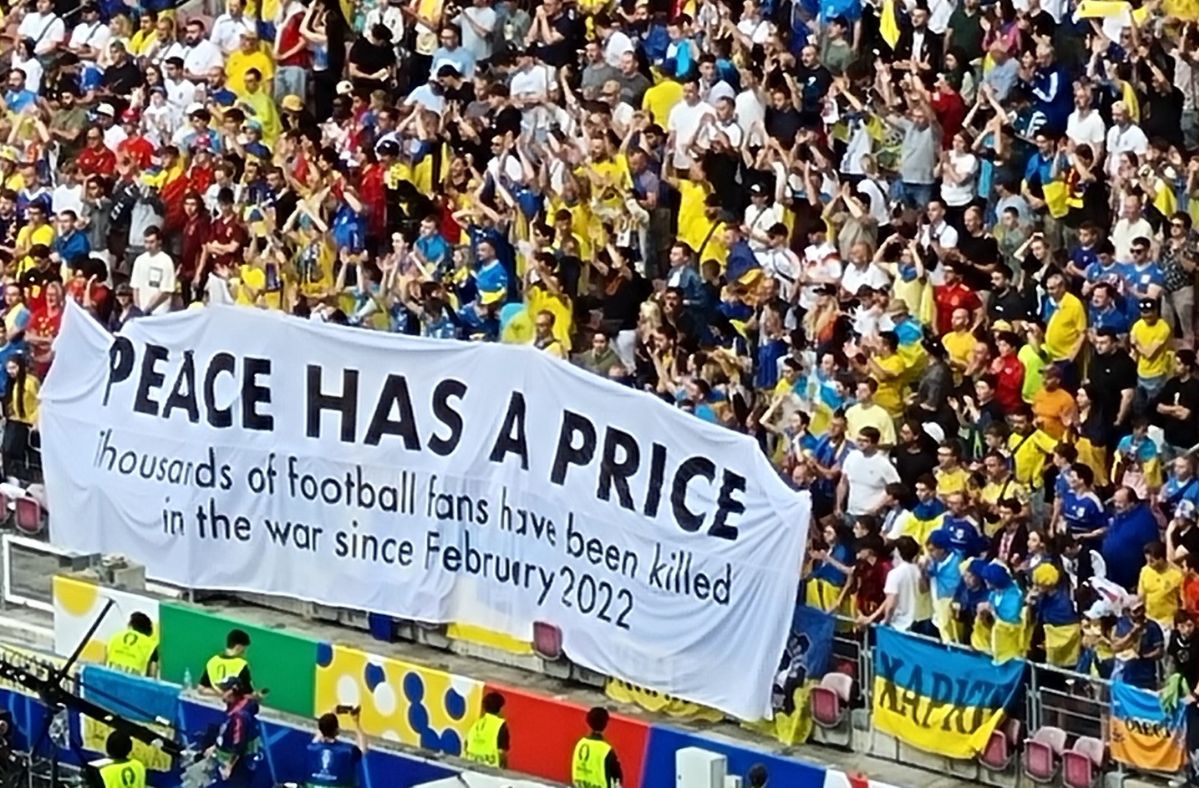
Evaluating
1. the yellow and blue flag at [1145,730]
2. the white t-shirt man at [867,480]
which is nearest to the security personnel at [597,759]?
the white t-shirt man at [867,480]

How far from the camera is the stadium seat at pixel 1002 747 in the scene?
65.0ft

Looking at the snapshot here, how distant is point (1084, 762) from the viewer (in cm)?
1942

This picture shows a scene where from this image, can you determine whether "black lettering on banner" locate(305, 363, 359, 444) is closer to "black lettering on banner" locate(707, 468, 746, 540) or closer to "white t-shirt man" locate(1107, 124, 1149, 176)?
"black lettering on banner" locate(707, 468, 746, 540)

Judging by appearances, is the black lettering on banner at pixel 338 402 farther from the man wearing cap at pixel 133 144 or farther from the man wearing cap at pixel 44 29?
the man wearing cap at pixel 44 29

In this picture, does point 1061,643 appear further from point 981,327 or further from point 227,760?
point 227,760

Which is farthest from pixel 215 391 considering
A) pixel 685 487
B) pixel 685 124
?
pixel 685 124

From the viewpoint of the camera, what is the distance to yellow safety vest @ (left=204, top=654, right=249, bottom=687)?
2167cm

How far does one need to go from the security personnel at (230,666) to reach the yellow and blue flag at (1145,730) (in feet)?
19.2

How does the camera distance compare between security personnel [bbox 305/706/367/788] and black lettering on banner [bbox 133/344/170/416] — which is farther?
black lettering on banner [bbox 133/344/170/416]

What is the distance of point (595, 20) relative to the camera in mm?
26375

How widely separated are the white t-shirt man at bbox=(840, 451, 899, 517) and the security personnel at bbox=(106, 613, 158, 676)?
5443mm

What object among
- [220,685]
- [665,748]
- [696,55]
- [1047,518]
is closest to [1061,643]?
[1047,518]

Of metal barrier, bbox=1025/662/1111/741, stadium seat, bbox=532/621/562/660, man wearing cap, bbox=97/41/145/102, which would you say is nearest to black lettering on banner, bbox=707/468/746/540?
stadium seat, bbox=532/621/562/660

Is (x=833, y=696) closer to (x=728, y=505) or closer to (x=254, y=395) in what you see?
(x=728, y=505)
